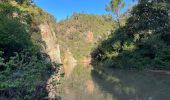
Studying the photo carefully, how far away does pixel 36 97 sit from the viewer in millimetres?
6910

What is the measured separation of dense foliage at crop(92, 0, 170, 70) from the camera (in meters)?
29.0

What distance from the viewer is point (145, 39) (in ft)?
104

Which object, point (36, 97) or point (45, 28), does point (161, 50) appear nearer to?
point (45, 28)

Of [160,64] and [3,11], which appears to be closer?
[3,11]

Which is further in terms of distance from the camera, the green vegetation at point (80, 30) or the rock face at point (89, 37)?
the rock face at point (89, 37)

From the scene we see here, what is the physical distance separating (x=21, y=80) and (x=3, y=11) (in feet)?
26.2

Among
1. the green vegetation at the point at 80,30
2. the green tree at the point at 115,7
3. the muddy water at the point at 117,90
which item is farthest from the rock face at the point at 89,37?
the muddy water at the point at 117,90

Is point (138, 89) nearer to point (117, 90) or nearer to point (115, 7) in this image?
point (117, 90)

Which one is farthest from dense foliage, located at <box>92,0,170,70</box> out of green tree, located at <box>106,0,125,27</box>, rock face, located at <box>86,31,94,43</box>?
rock face, located at <box>86,31,94,43</box>

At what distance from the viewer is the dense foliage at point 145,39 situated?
1141 inches

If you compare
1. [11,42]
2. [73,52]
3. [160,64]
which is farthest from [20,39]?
[73,52]

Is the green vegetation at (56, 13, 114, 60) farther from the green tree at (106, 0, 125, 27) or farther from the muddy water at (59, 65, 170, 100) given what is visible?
the muddy water at (59, 65, 170, 100)

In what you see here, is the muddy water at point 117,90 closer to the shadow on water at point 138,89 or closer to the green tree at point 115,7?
the shadow on water at point 138,89

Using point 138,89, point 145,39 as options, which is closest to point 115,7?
point 145,39
